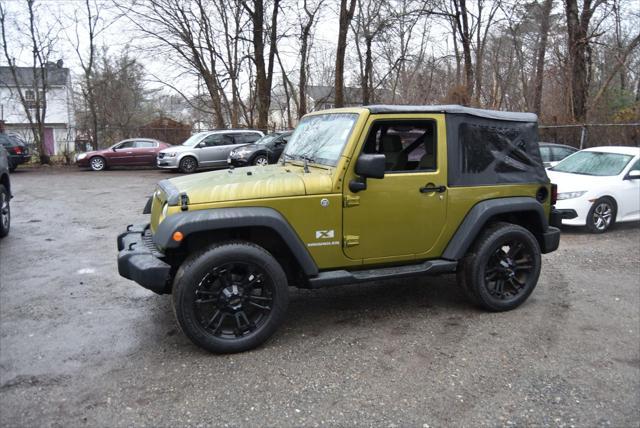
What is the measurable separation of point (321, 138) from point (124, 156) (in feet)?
62.3

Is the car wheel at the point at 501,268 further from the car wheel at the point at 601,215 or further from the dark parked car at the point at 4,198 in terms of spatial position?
the dark parked car at the point at 4,198

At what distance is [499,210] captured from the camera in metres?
4.71

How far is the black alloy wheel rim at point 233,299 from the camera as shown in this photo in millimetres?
3920

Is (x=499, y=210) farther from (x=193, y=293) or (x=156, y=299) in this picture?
(x=156, y=299)

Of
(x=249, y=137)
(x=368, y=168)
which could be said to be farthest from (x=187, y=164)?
(x=368, y=168)

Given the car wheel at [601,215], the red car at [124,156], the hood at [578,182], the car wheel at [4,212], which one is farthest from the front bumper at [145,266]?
the red car at [124,156]

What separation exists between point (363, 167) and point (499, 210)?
149 cm

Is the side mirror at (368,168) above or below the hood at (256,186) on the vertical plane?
above

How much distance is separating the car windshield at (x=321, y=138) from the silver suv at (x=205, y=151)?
14907mm

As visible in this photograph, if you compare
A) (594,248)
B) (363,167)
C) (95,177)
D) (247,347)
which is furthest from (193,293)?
(95,177)

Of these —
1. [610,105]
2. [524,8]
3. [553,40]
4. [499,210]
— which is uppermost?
[524,8]

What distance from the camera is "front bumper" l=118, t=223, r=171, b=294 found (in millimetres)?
3799

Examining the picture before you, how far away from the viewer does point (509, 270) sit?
4.89m

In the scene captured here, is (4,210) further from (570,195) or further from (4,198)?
(570,195)
